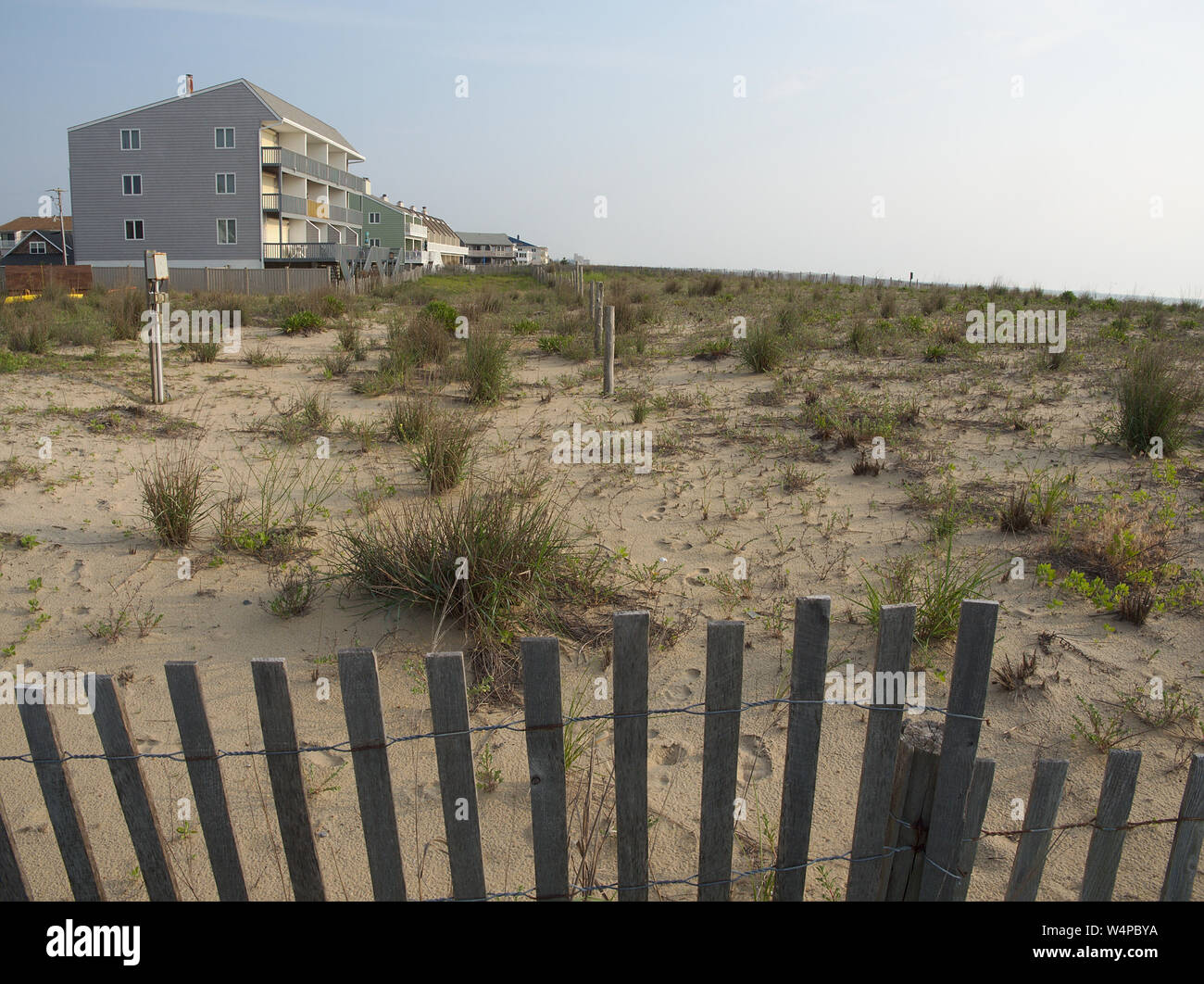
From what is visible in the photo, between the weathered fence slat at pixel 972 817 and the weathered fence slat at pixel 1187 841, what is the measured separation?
479 mm

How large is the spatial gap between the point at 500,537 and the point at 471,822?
2533 millimetres

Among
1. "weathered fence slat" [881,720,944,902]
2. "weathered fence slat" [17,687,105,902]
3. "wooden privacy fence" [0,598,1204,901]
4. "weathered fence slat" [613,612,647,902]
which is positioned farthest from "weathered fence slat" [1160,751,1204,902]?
"weathered fence slat" [17,687,105,902]

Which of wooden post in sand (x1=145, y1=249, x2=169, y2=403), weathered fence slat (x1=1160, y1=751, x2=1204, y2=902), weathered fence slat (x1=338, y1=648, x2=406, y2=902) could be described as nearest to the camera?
weathered fence slat (x1=338, y1=648, x2=406, y2=902)

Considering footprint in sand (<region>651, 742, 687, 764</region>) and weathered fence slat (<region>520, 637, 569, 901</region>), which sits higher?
weathered fence slat (<region>520, 637, 569, 901</region>)

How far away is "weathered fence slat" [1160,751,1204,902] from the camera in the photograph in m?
1.95

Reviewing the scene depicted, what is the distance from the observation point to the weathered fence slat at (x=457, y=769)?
1.84 meters

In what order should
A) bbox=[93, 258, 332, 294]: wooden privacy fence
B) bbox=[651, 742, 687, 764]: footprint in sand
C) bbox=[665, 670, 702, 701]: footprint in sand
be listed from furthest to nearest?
bbox=[93, 258, 332, 294]: wooden privacy fence
bbox=[665, 670, 702, 701]: footprint in sand
bbox=[651, 742, 687, 764]: footprint in sand

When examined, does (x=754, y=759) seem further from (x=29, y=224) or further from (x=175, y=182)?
(x=29, y=224)

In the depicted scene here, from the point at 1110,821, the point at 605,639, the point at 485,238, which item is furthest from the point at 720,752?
the point at 485,238

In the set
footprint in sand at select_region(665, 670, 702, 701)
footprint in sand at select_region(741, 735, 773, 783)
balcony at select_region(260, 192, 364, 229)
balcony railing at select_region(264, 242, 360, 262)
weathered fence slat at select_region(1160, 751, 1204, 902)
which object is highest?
balcony at select_region(260, 192, 364, 229)

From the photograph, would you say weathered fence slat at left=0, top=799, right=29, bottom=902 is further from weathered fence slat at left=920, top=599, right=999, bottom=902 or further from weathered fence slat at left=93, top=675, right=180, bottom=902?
weathered fence slat at left=920, top=599, right=999, bottom=902

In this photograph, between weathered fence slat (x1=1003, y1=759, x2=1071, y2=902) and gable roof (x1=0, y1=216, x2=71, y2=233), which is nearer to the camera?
weathered fence slat (x1=1003, y1=759, x2=1071, y2=902)

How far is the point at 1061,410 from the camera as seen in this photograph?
337 inches

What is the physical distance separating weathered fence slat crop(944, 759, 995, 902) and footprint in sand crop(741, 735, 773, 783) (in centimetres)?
132
